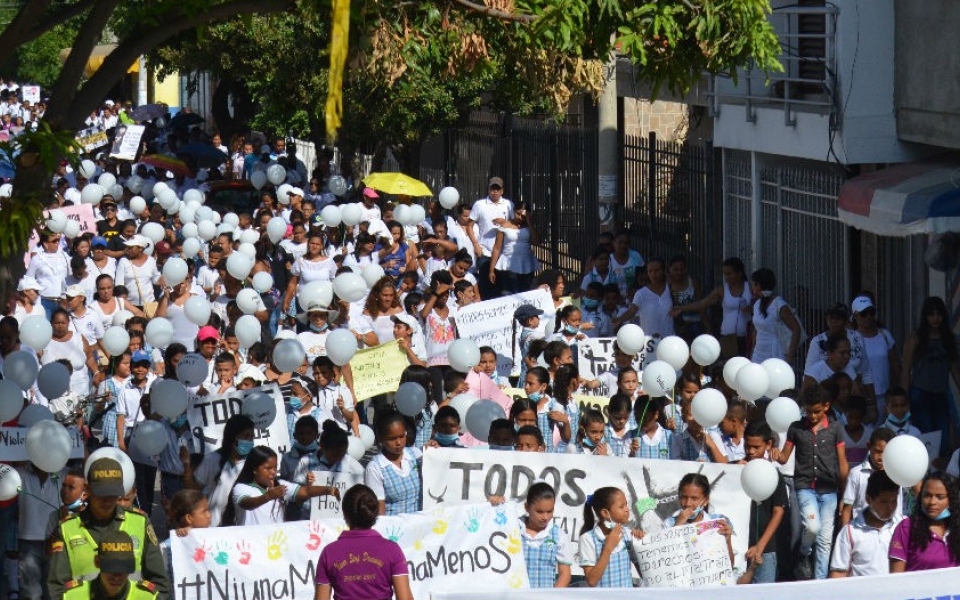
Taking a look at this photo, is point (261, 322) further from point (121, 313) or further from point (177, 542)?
point (177, 542)

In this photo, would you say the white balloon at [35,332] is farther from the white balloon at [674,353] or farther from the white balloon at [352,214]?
the white balloon at [352,214]

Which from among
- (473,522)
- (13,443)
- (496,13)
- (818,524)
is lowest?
(818,524)

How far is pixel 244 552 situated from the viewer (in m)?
8.96

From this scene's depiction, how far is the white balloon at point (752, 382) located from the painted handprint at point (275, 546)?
3.36 metres

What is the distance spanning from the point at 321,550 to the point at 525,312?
18.9ft

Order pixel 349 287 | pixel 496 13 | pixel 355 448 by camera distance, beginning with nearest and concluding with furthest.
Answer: pixel 496 13 → pixel 355 448 → pixel 349 287

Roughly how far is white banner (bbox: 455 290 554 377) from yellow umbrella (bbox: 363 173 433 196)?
676 cm

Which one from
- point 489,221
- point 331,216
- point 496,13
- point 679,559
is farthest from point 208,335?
point 331,216

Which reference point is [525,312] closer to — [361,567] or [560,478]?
[560,478]

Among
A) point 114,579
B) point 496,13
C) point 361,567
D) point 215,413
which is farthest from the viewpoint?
point 215,413

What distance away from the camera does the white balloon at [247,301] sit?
14.5 meters

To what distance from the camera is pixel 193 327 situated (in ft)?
48.3

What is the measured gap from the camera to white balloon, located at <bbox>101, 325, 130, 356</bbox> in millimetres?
12758

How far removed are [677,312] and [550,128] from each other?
824 cm
